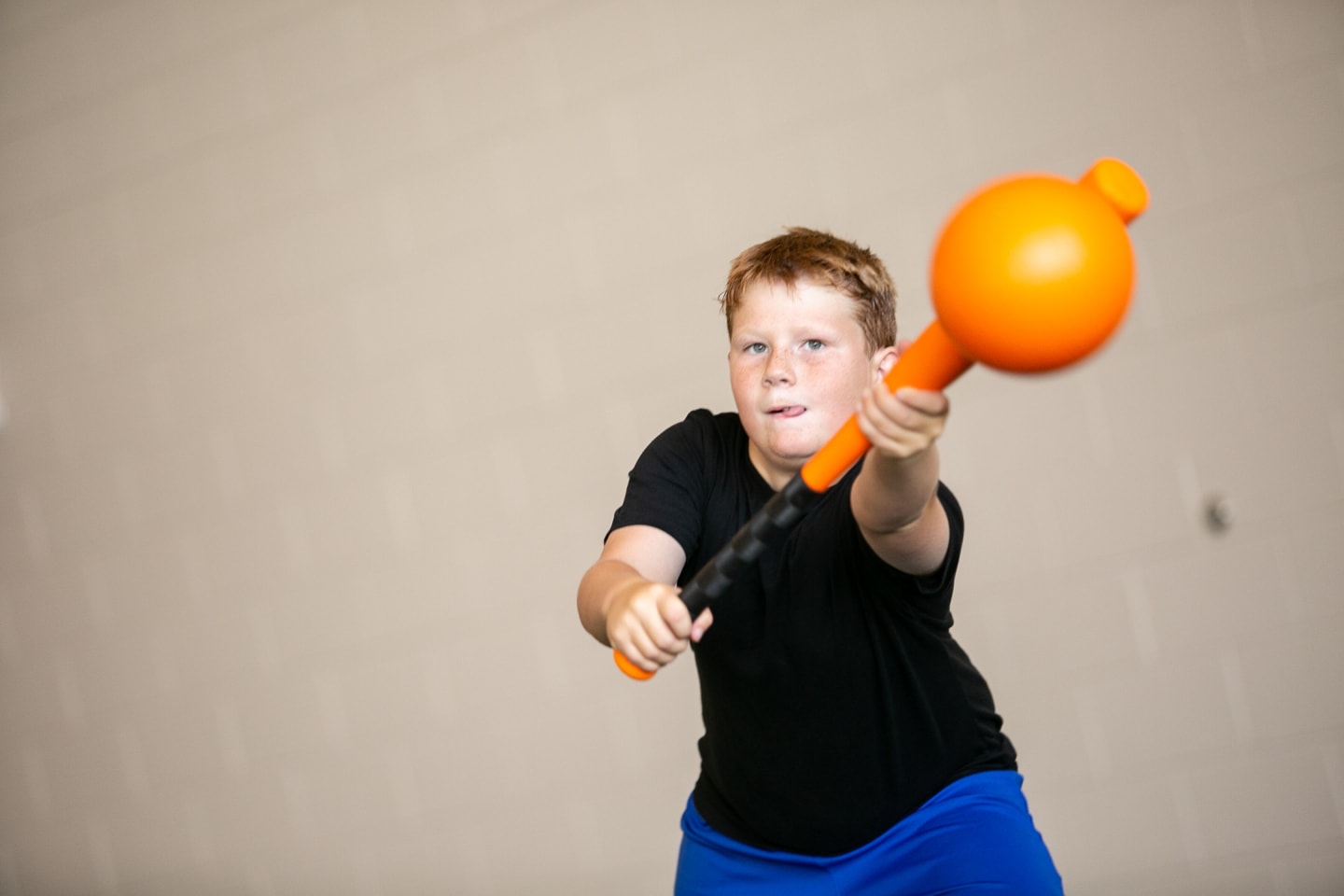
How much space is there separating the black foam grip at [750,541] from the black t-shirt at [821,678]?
0.41 meters

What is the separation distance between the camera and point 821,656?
1480 millimetres

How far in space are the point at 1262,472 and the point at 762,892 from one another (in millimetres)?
1364

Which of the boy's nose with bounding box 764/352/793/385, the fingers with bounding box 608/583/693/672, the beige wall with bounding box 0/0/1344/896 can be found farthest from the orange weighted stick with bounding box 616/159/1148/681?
the beige wall with bounding box 0/0/1344/896

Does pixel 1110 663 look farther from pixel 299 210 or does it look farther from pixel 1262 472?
pixel 299 210

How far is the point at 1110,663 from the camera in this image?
2314mm

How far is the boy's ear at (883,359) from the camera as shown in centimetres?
150

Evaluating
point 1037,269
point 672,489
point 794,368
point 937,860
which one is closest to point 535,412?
point 672,489

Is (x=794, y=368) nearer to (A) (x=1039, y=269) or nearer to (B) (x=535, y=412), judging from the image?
(A) (x=1039, y=269)

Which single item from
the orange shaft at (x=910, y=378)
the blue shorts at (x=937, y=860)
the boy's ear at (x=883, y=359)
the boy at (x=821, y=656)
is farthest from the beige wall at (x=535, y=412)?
the orange shaft at (x=910, y=378)

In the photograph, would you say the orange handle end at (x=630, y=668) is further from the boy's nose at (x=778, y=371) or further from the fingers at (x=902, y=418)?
the boy's nose at (x=778, y=371)

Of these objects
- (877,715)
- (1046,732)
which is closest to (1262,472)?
(1046,732)

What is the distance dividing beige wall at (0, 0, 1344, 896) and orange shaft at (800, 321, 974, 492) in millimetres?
1023

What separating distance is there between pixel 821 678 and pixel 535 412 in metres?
1.21

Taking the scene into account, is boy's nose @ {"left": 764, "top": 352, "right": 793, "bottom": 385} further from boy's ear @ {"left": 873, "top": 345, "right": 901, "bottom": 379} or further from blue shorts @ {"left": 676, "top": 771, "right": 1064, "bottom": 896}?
blue shorts @ {"left": 676, "top": 771, "right": 1064, "bottom": 896}
